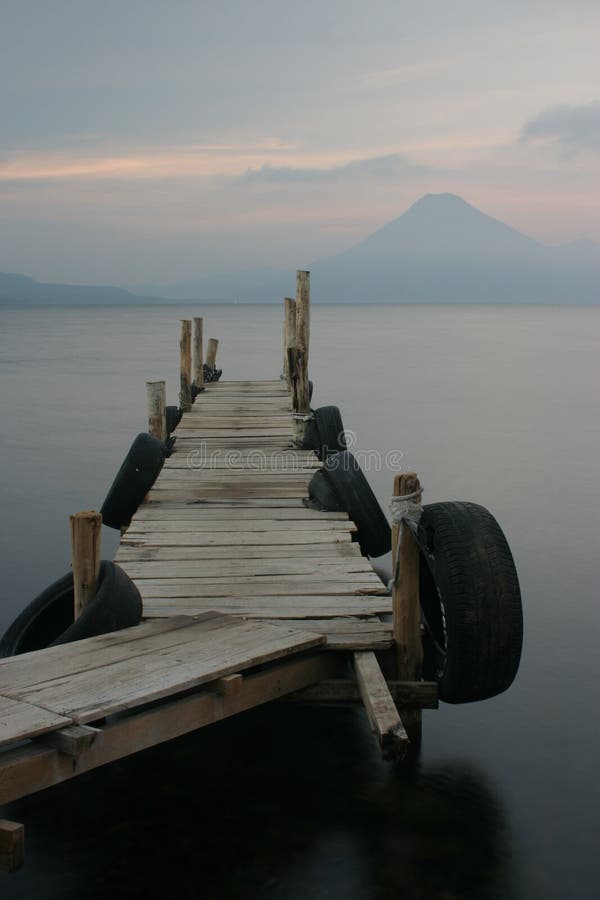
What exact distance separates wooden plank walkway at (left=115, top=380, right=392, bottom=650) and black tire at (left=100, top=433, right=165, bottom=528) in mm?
206

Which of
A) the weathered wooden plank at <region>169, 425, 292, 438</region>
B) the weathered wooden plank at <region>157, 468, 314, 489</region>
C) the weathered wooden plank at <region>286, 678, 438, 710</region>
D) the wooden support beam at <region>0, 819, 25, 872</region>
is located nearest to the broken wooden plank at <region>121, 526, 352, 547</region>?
the weathered wooden plank at <region>157, 468, 314, 489</region>

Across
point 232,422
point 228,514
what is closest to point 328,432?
point 232,422

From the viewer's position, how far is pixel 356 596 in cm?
646

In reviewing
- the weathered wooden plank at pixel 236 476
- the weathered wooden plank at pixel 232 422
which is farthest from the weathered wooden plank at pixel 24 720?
the weathered wooden plank at pixel 232 422

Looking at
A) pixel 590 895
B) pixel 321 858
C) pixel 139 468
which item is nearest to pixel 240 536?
pixel 139 468

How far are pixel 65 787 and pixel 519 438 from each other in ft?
66.8

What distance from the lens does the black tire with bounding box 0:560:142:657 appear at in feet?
18.0

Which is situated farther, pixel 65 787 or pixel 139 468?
pixel 139 468

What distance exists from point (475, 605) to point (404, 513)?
2.46ft

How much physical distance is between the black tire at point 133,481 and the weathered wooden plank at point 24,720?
604 cm

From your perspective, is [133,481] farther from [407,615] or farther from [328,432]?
[407,615]

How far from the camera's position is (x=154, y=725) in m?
4.55

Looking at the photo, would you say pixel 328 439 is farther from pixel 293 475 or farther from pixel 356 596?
pixel 356 596

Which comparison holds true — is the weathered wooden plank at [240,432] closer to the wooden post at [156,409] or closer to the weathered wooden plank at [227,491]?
the wooden post at [156,409]
